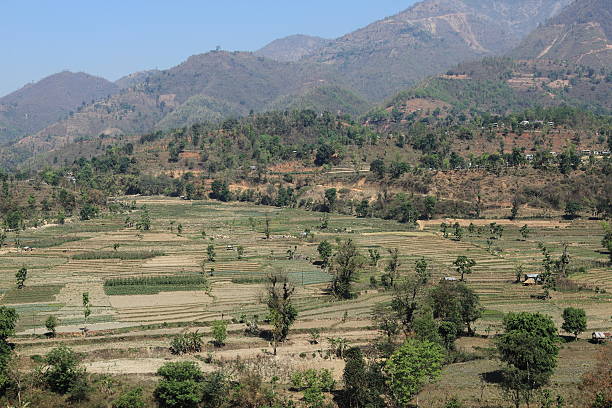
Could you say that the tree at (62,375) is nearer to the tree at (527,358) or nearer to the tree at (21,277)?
the tree at (527,358)

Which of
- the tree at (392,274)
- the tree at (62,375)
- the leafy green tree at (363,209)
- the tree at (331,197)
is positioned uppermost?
the tree at (331,197)

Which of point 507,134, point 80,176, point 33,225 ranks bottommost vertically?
point 33,225

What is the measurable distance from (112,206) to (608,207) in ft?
278

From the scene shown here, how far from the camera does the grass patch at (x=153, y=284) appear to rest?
59438 millimetres

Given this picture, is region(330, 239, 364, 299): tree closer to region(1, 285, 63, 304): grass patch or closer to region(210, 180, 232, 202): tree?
region(1, 285, 63, 304): grass patch

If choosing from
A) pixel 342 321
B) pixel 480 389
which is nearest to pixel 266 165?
pixel 342 321

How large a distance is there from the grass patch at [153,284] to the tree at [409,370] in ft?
97.6

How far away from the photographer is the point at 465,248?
79.0m

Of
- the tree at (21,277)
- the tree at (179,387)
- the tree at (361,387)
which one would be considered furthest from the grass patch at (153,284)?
the tree at (361,387)

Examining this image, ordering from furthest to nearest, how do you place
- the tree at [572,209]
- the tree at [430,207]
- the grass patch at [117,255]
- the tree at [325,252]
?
the tree at [430,207], the tree at [572,209], the grass patch at [117,255], the tree at [325,252]

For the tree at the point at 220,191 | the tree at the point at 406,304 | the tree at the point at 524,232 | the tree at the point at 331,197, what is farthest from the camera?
the tree at the point at 220,191

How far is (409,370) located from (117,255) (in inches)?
1940

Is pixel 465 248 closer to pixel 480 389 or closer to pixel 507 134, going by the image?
pixel 480 389

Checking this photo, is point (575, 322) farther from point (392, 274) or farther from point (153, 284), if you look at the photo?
point (153, 284)
